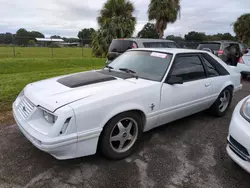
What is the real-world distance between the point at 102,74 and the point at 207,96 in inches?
78.1

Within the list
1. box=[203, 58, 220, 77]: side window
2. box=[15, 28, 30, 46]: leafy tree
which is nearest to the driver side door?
box=[203, 58, 220, 77]: side window

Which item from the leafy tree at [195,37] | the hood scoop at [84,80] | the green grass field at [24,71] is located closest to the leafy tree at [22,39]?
the green grass field at [24,71]

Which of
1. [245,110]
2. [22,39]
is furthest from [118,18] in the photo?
[245,110]

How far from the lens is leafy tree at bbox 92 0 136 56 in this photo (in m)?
17.7

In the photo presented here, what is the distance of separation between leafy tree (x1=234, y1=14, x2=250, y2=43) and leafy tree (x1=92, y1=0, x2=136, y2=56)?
23854mm

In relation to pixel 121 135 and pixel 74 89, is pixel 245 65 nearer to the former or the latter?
pixel 121 135

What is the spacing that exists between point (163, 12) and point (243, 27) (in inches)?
800

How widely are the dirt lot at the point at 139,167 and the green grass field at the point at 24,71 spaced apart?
7.25ft

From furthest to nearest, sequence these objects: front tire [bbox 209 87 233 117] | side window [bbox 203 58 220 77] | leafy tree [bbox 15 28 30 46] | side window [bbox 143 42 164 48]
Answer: leafy tree [bbox 15 28 30 46] < side window [bbox 143 42 164 48] < front tire [bbox 209 87 233 117] < side window [bbox 203 58 220 77]

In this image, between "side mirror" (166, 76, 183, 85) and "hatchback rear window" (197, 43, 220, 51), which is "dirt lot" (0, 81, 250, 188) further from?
"hatchback rear window" (197, 43, 220, 51)

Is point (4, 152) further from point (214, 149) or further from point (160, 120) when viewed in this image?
point (214, 149)

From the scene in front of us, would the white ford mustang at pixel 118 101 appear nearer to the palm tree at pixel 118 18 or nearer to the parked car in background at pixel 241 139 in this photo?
the parked car in background at pixel 241 139

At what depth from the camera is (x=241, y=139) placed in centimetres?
231

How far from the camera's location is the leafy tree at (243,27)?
33.5 meters
